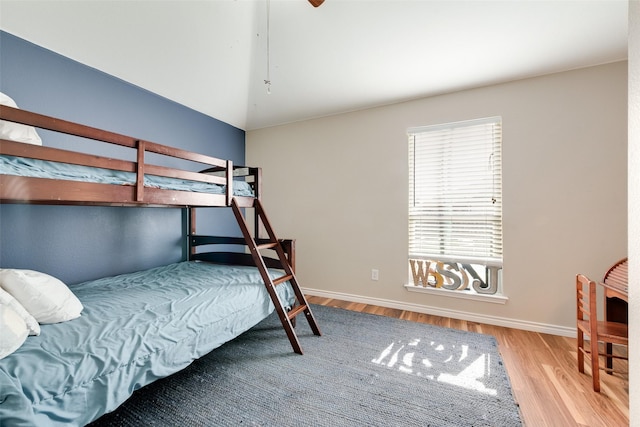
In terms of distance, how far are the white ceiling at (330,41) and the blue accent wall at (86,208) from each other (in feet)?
0.43

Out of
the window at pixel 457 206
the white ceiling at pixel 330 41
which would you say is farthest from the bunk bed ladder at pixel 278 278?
the white ceiling at pixel 330 41

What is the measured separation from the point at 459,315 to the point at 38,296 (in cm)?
314

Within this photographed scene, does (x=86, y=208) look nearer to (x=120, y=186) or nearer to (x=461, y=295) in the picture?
(x=120, y=186)

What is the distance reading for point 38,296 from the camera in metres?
1.25

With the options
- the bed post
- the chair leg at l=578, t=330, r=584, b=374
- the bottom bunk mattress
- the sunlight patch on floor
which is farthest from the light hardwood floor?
the bed post

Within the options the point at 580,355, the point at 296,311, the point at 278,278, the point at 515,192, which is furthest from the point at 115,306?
the point at 515,192

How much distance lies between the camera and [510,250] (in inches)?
91.1

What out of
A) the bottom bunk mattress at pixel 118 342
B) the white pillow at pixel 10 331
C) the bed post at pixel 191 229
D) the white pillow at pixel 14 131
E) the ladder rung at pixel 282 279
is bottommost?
the bottom bunk mattress at pixel 118 342

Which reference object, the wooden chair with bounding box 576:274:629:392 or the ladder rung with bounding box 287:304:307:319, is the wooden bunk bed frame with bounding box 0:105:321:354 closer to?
the ladder rung with bounding box 287:304:307:319

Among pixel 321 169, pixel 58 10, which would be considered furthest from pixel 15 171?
pixel 321 169

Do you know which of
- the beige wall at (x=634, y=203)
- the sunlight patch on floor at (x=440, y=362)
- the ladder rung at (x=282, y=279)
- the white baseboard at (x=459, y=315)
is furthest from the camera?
the white baseboard at (x=459, y=315)

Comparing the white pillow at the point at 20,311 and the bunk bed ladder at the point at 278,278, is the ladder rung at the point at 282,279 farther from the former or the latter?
the white pillow at the point at 20,311

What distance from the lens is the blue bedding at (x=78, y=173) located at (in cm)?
108

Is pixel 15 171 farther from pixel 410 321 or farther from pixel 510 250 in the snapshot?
pixel 510 250
